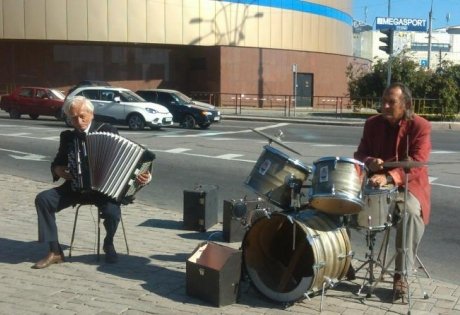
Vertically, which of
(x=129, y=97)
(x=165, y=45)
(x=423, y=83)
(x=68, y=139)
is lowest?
(x=129, y=97)

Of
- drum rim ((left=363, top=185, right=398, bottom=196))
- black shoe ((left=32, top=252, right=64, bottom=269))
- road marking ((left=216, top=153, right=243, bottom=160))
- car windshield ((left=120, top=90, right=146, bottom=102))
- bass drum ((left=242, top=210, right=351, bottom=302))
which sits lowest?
road marking ((left=216, top=153, right=243, bottom=160))

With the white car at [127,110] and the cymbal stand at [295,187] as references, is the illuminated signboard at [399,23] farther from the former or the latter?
the cymbal stand at [295,187]

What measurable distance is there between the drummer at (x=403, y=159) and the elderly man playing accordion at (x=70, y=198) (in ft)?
7.52

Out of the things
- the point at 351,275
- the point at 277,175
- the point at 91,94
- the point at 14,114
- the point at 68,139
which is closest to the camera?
the point at 277,175

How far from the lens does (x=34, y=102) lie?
3250cm

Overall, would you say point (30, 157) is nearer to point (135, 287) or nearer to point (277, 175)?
point (135, 287)

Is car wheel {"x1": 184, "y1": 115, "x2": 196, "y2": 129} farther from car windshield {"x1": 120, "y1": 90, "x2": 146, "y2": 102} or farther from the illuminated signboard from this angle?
the illuminated signboard

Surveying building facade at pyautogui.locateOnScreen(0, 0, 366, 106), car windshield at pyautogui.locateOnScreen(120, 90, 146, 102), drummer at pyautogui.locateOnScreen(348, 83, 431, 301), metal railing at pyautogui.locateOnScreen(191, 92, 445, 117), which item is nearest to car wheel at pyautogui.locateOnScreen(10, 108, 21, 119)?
car windshield at pyautogui.locateOnScreen(120, 90, 146, 102)

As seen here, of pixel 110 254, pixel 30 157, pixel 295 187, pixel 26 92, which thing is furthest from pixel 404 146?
pixel 26 92

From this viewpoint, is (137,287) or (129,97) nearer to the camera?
(137,287)

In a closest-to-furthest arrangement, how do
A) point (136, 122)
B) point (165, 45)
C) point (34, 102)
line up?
point (136, 122) < point (34, 102) < point (165, 45)

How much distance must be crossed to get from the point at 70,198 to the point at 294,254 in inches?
96.9

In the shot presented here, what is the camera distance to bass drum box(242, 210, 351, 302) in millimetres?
5402

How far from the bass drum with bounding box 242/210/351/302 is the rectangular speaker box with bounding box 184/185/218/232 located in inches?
109
